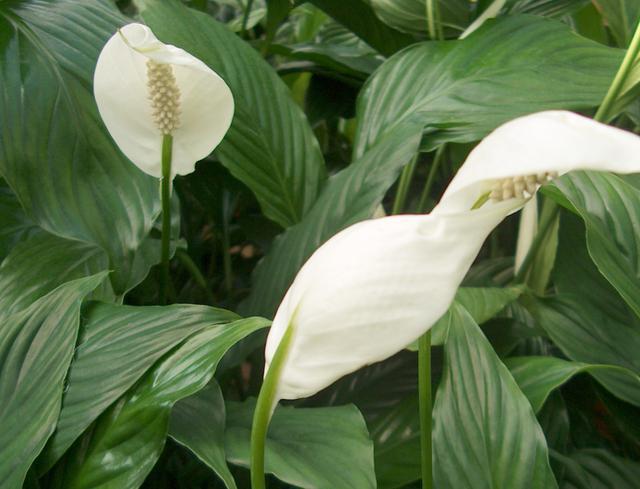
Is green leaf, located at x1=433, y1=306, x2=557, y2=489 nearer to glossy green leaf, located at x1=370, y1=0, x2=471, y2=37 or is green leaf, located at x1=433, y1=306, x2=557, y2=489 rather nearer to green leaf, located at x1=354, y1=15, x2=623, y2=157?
green leaf, located at x1=354, y1=15, x2=623, y2=157

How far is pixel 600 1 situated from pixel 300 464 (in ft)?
1.74

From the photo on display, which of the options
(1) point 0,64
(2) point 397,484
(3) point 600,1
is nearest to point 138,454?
(2) point 397,484

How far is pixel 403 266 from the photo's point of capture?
234mm

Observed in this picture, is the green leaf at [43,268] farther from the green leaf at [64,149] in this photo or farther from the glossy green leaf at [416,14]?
the glossy green leaf at [416,14]

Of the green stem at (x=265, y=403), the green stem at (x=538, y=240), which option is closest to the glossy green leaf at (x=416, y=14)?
the green stem at (x=538, y=240)

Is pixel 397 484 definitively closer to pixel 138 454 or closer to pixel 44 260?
pixel 138 454

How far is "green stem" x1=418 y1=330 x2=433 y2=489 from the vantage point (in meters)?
0.36

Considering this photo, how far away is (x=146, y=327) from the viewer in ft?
1.47

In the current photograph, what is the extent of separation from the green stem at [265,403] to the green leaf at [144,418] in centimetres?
9

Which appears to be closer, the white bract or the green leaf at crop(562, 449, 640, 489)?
the white bract

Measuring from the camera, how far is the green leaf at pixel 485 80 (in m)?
0.57

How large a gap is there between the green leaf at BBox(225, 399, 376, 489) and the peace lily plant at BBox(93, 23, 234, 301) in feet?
0.49

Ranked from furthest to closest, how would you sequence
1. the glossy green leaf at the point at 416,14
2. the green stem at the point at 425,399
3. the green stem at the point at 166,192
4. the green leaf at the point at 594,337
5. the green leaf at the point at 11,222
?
the glossy green leaf at the point at 416,14
the green leaf at the point at 11,222
the green leaf at the point at 594,337
the green stem at the point at 166,192
the green stem at the point at 425,399

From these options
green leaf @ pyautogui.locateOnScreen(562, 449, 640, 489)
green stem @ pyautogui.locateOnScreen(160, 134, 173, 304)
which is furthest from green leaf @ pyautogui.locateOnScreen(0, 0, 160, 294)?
green leaf @ pyautogui.locateOnScreen(562, 449, 640, 489)
